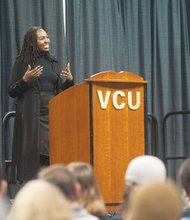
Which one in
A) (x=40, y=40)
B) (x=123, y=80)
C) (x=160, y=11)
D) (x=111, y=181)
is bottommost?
(x=111, y=181)

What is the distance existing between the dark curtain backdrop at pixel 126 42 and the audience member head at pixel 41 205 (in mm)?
4415

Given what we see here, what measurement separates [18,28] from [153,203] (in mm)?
4666

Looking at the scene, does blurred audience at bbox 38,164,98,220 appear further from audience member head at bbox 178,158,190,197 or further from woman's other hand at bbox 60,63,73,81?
woman's other hand at bbox 60,63,73,81

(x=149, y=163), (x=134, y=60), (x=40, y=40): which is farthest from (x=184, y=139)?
(x=149, y=163)

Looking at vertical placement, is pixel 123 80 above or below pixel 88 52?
below

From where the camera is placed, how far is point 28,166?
474 cm

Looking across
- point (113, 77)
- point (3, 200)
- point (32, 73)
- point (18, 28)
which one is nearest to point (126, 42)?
point (18, 28)

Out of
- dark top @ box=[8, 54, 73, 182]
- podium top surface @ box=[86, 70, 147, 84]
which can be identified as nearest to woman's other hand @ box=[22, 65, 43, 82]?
dark top @ box=[8, 54, 73, 182]

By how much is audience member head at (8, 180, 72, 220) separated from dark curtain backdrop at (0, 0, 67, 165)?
14.3 ft

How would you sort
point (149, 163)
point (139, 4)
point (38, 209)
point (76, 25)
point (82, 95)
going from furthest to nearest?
point (139, 4), point (76, 25), point (82, 95), point (149, 163), point (38, 209)

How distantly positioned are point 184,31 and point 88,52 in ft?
4.31

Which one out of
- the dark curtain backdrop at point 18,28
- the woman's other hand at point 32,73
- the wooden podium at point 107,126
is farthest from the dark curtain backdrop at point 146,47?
the wooden podium at point 107,126

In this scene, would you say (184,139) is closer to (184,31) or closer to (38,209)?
(184,31)

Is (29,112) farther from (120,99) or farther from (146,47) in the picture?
(146,47)
